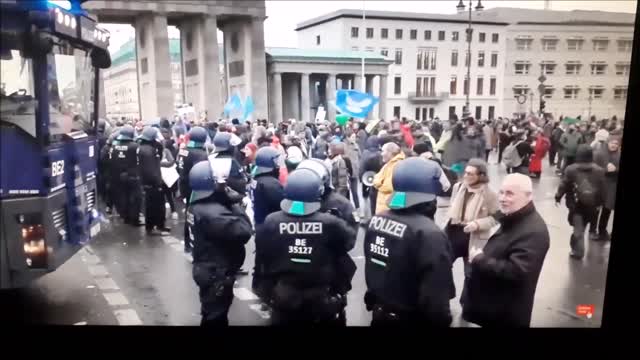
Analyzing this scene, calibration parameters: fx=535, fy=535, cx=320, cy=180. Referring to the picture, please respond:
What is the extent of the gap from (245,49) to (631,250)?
2330mm

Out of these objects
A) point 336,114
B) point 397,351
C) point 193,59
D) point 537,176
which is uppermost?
point 193,59

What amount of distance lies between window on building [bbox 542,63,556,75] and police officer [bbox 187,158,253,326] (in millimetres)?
1749

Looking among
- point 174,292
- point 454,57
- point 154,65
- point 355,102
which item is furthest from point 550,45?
point 174,292

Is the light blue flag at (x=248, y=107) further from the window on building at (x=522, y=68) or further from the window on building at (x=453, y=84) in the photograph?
the window on building at (x=522, y=68)

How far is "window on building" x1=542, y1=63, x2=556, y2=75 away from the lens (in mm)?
2826

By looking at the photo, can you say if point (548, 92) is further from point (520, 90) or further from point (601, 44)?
point (601, 44)

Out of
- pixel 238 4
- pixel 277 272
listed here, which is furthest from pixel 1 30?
pixel 277 272

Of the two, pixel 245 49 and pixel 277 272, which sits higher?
pixel 245 49

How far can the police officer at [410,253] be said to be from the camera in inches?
A: 86.2

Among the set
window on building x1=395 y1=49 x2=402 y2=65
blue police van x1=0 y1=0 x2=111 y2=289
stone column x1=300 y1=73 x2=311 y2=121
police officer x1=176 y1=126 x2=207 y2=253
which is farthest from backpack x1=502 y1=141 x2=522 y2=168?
blue police van x1=0 y1=0 x2=111 y2=289

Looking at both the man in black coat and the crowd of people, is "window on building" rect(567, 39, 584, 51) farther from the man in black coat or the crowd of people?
the man in black coat

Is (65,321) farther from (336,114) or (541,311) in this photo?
(541,311)

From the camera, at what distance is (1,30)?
2289 mm

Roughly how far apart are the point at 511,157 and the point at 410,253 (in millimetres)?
996
